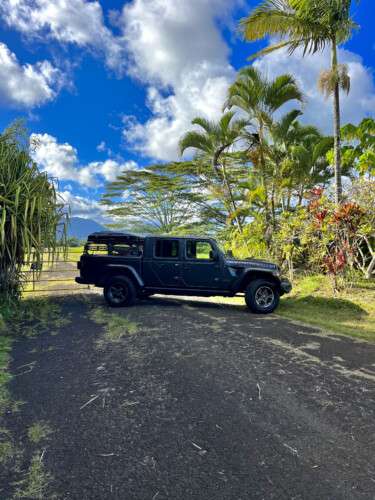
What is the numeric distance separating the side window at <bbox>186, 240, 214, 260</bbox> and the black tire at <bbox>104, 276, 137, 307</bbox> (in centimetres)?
165

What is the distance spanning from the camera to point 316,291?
957 cm

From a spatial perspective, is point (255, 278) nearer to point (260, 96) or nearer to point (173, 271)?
point (173, 271)

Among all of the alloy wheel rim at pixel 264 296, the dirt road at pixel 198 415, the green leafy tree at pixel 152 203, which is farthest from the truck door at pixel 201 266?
the green leafy tree at pixel 152 203

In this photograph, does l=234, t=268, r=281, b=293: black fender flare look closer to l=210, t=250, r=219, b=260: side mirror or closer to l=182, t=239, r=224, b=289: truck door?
l=182, t=239, r=224, b=289: truck door

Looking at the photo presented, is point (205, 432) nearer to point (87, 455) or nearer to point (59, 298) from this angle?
point (87, 455)

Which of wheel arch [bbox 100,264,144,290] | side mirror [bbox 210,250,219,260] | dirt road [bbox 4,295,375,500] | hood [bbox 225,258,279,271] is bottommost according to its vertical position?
dirt road [bbox 4,295,375,500]

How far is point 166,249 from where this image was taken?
8.43 meters

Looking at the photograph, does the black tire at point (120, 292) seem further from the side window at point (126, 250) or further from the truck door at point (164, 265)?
the side window at point (126, 250)

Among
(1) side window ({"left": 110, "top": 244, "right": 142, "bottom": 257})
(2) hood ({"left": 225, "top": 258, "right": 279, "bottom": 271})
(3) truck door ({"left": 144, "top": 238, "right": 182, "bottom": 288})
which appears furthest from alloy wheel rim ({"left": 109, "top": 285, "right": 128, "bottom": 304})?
(2) hood ({"left": 225, "top": 258, "right": 279, "bottom": 271})

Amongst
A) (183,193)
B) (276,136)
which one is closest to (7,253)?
(276,136)

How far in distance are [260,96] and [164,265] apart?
29.1 ft

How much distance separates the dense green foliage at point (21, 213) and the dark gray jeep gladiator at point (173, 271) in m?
1.61

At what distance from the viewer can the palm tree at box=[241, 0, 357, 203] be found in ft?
32.7

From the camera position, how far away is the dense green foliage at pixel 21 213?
A: 6203mm
